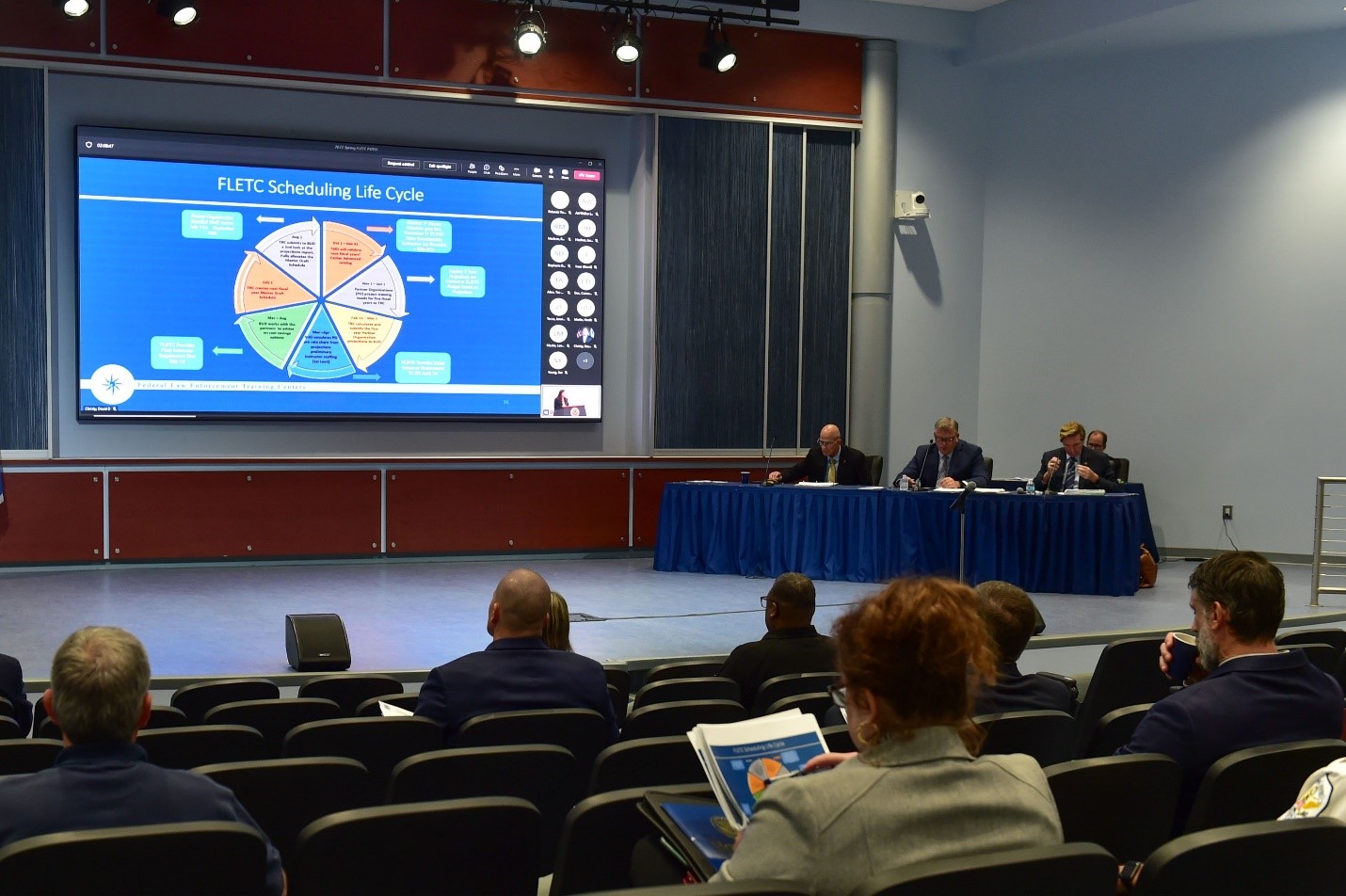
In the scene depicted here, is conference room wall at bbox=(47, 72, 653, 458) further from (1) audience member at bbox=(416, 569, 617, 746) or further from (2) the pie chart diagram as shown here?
(1) audience member at bbox=(416, 569, 617, 746)

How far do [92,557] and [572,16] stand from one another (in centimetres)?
518

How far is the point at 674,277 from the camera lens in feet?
33.0

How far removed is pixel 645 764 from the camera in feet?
7.69

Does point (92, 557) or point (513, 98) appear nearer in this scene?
point (92, 557)

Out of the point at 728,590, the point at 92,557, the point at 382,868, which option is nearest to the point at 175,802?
the point at 382,868

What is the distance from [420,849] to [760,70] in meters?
9.29

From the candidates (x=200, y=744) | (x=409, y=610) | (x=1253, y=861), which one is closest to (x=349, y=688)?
(x=200, y=744)

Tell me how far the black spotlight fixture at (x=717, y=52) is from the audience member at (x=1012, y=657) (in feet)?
Result: 23.4

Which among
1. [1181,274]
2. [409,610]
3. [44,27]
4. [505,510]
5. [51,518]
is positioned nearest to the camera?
[409,610]

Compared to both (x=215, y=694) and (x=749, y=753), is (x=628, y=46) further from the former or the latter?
(x=749, y=753)

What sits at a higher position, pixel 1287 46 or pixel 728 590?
pixel 1287 46

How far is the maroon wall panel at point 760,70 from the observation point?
32.7ft

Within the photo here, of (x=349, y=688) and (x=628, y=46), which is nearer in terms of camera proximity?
(x=349, y=688)

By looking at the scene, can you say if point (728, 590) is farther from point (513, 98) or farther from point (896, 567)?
point (513, 98)
